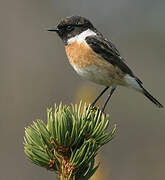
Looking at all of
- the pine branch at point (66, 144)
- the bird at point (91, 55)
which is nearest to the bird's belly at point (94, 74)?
the bird at point (91, 55)

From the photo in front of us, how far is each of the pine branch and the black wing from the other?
2.35 m

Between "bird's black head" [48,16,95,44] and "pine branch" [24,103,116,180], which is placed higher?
"bird's black head" [48,16,95,44]

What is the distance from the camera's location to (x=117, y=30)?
16.5 meters

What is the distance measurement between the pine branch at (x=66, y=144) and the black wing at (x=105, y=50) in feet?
7.70

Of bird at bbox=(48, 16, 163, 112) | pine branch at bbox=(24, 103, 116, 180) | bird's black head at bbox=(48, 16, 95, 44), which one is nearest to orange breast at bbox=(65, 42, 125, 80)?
bird at bbox=(48, 16, 163, 112)

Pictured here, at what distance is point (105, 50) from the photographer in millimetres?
5078

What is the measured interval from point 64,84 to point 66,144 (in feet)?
31.3

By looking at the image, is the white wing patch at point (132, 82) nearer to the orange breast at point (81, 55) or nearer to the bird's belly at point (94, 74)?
the bird's belly at point (94, 74)

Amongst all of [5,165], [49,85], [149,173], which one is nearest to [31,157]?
[149,173]

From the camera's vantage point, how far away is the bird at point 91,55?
4816 millimetres

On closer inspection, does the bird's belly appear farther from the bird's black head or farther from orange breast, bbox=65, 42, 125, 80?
the bird's black head

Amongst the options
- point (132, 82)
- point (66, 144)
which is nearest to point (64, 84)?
point (132, 82)

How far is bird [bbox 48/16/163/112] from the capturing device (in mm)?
4816

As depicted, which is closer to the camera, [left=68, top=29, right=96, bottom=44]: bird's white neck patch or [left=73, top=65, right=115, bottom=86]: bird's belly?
[left=73, top=65, right=115, bottom=86]: bird's belly
